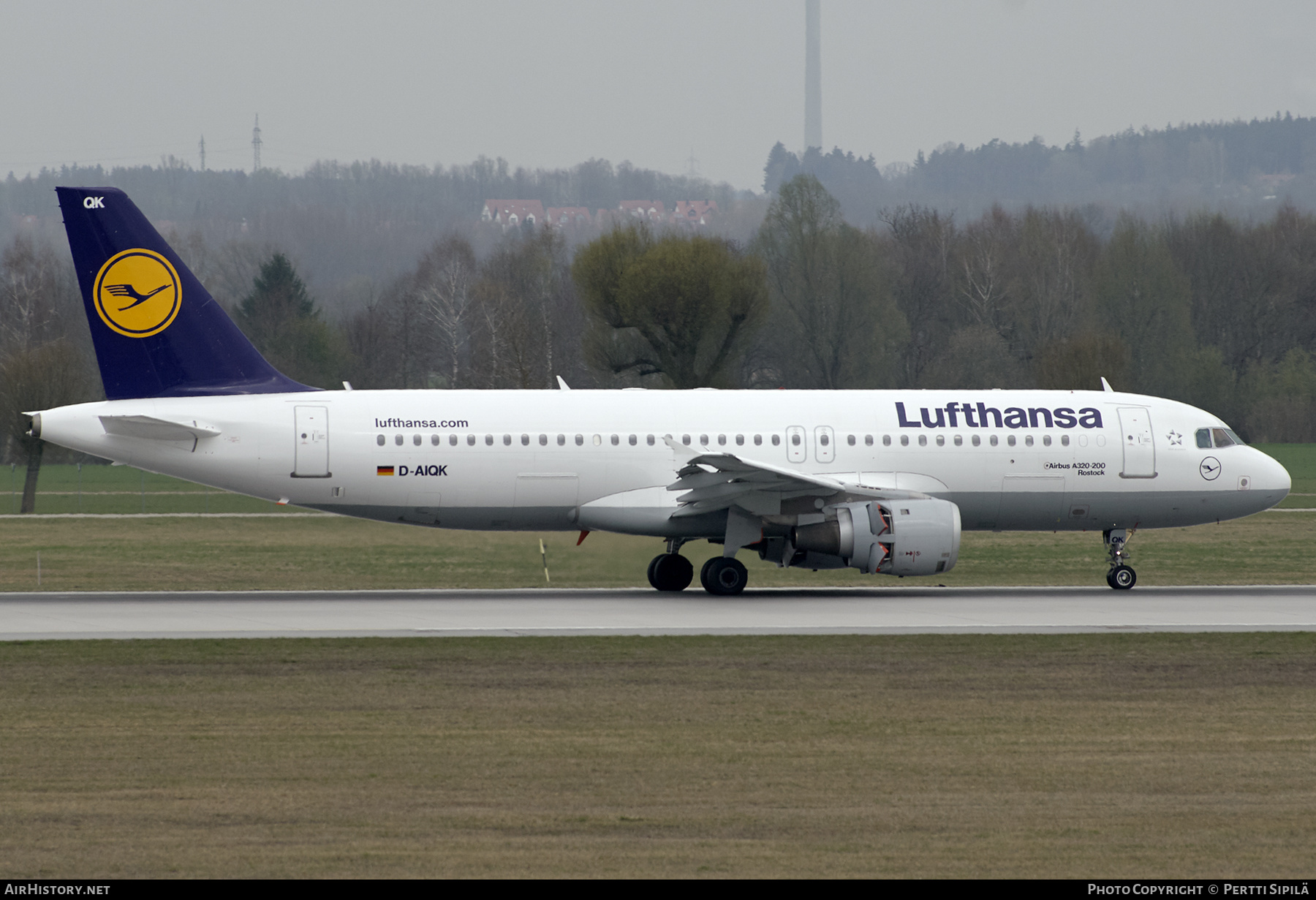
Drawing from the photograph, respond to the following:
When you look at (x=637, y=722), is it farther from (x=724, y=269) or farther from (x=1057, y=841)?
(x=724, y=269)

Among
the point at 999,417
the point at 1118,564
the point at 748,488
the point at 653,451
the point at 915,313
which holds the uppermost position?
the point at 915,313

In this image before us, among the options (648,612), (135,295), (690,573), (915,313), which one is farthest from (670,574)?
(915,313)

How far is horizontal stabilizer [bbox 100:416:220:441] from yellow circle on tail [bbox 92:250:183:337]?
5.27 feet

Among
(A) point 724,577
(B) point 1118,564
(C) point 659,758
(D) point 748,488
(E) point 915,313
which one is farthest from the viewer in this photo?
(E) point 915,313

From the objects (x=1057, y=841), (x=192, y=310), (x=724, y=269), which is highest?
(x=724, y=269)

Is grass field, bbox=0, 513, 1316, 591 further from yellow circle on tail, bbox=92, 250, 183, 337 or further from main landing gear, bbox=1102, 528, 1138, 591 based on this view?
yellow circle on tail, bbox=92, 250, 183, 337

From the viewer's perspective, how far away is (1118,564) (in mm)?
28203

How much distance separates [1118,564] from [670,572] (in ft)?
26.5

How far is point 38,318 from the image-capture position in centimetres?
9475

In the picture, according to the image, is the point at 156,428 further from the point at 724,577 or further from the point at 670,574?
the point at 724,577

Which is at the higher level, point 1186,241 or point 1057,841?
point 1186,241

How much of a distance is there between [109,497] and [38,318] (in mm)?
39582

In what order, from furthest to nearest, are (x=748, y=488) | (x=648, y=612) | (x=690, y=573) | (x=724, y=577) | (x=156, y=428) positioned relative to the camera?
(x=690, y=573) < (x=724, y=577) < (x=748, y=488) < (x=156, y=428) < (x=648, y=612)

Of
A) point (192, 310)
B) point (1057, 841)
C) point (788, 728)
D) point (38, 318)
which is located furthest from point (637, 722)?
point (38, 318)
